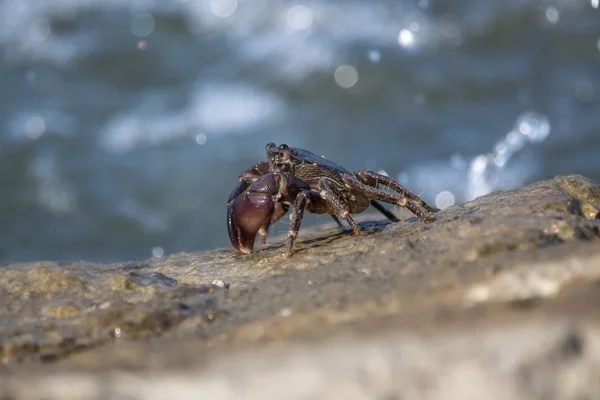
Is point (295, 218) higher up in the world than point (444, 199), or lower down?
lower down

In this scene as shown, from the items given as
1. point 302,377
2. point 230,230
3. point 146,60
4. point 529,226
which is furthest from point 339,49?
point 302,377

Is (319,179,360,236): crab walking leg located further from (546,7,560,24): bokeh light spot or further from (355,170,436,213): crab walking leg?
(546,7,560,24): bokeh light spot

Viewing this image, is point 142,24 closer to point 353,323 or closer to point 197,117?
point 197,117

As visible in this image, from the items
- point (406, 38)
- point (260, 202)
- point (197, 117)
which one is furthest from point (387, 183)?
point (406, 38)

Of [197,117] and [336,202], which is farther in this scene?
[197,117]

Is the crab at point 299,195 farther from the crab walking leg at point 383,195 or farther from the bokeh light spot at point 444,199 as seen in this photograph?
the bokeh light spot at point 444,199

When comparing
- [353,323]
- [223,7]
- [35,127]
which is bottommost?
[353,323]
